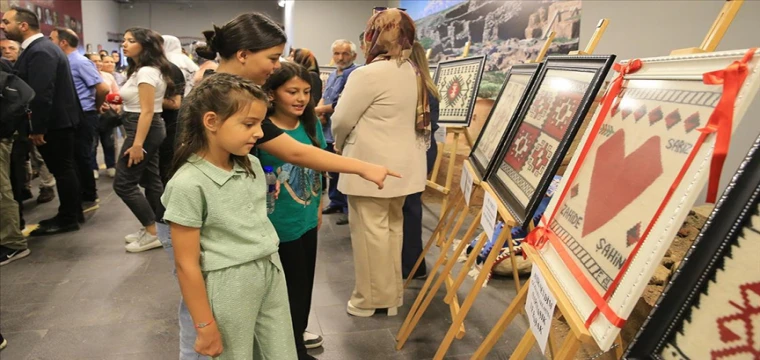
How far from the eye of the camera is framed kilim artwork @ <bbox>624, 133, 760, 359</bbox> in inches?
24.2

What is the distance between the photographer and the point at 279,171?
5.16ft

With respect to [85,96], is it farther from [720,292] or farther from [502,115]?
[720,292]

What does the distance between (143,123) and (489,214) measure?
6.92 ft

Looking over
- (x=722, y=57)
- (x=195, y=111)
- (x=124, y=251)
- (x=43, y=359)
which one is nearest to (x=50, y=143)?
(x=124, y=251)

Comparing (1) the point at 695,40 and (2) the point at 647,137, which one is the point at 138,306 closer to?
(2) the point at 647,137

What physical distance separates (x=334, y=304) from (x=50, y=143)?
2.27 metres

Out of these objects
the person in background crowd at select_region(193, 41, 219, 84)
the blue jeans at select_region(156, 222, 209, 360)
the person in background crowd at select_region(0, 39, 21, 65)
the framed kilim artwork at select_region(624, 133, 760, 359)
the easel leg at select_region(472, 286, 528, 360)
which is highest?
the framed kilim artwork at select_region(624, 133, 760, 359)

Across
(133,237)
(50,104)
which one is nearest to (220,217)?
(133,237)

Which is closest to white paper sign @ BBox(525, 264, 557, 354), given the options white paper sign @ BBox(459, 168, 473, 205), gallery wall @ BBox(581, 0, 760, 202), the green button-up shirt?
the green button-up shirt

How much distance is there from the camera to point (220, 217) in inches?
44.6

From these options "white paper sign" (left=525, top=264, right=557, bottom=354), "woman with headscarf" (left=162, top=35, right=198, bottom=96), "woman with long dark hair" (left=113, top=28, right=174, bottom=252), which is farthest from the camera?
"woman with headscarf" (left=162, top=35, right=198, bottom=96)

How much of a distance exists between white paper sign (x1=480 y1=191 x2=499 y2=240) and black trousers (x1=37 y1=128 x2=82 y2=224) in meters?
2.99

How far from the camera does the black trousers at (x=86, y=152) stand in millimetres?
3748

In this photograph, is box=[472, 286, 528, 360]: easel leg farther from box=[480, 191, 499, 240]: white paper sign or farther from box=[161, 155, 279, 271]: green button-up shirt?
box=[161, 155, 279, 271]: green button-up shirt
